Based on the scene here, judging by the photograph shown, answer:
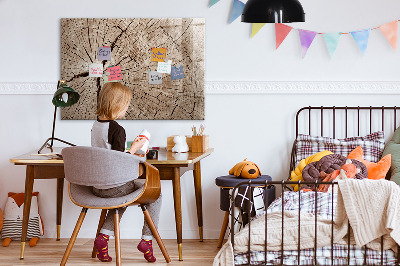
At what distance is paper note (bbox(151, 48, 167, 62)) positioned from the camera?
4363mm

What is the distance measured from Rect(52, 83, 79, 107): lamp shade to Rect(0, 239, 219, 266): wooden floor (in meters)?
0.97

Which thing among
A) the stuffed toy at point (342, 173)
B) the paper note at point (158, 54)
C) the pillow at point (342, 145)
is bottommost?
the stuffed toy at point (342, 173)

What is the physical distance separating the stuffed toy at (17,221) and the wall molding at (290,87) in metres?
0.79

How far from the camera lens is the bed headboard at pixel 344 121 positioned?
14.1 feet

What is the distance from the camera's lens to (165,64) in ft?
14.3

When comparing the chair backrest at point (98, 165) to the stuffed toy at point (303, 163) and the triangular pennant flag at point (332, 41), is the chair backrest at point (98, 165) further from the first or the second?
the triangular pennant flag at point (332, 41)

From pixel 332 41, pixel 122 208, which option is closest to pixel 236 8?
pixel 332 41

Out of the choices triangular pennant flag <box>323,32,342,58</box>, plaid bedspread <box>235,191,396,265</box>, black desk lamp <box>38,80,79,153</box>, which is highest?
triangular pennant flag <box>323,32,342,58</box>

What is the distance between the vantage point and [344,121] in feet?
14.2

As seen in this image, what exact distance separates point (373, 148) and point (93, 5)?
86.8 inches

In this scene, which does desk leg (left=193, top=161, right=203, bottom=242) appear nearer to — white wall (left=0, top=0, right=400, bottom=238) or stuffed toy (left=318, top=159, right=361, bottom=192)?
white wall (left=0, top=0, right=400, bottom=238)

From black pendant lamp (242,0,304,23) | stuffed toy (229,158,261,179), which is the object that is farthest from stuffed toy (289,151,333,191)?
black pendant lamp (242,0,304,23)

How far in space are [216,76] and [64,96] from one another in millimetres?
1078

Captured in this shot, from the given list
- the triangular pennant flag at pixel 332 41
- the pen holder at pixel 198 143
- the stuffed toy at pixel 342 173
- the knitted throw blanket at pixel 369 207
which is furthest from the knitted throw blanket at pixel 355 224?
the triangular pennant flag at pixel 332 41
